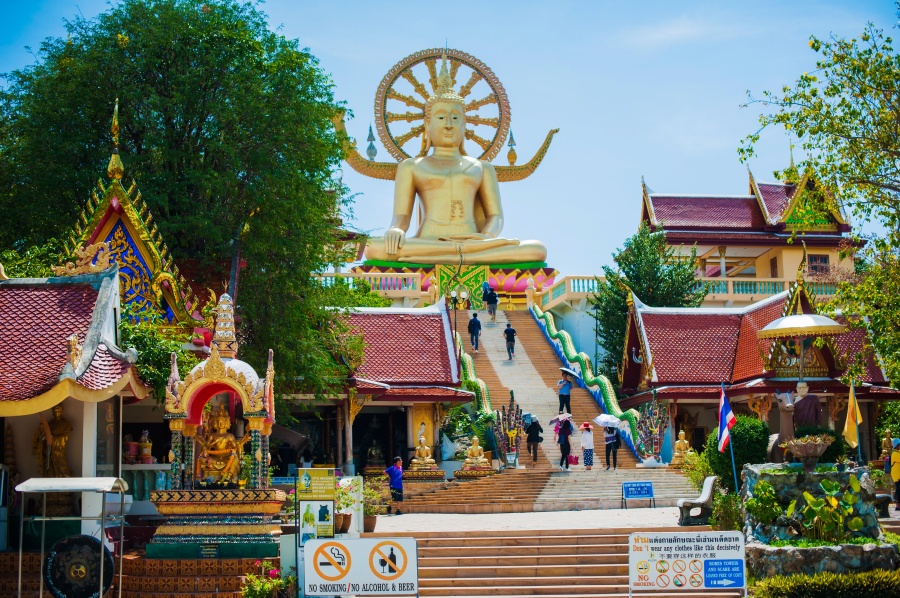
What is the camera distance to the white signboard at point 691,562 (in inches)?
519

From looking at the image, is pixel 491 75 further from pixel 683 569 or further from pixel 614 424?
pixel 683 569

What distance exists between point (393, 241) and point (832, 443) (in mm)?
27865

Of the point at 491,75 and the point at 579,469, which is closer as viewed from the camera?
the point at 579,469

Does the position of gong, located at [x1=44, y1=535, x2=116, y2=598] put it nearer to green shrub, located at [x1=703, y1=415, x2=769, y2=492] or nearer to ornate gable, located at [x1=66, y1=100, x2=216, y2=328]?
ornate gable, located at [x1=66, y1=100, x2=216, y2=328]

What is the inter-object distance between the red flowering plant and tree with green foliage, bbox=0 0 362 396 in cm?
809

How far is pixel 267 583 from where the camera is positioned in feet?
49.2

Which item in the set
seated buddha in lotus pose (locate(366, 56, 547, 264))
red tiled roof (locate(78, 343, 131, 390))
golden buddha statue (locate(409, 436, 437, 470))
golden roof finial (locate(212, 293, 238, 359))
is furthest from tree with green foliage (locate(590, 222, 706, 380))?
red tiled roof (locate(78, 343, 131, 390))

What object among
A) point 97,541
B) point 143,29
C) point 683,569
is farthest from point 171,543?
point 143,29

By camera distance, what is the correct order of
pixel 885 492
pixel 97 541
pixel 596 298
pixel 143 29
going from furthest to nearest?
pixel 596 298
pixel 143 29
pixel 885 492
pixel 97 541

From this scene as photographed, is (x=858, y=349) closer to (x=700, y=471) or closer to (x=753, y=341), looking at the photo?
(x=753, y=341)

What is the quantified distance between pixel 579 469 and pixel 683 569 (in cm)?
1378

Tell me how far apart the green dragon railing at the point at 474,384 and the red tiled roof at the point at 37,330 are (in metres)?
13.7

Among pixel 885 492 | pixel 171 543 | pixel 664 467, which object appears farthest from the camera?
pixel 664 467

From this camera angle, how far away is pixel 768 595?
1458 centimetres
